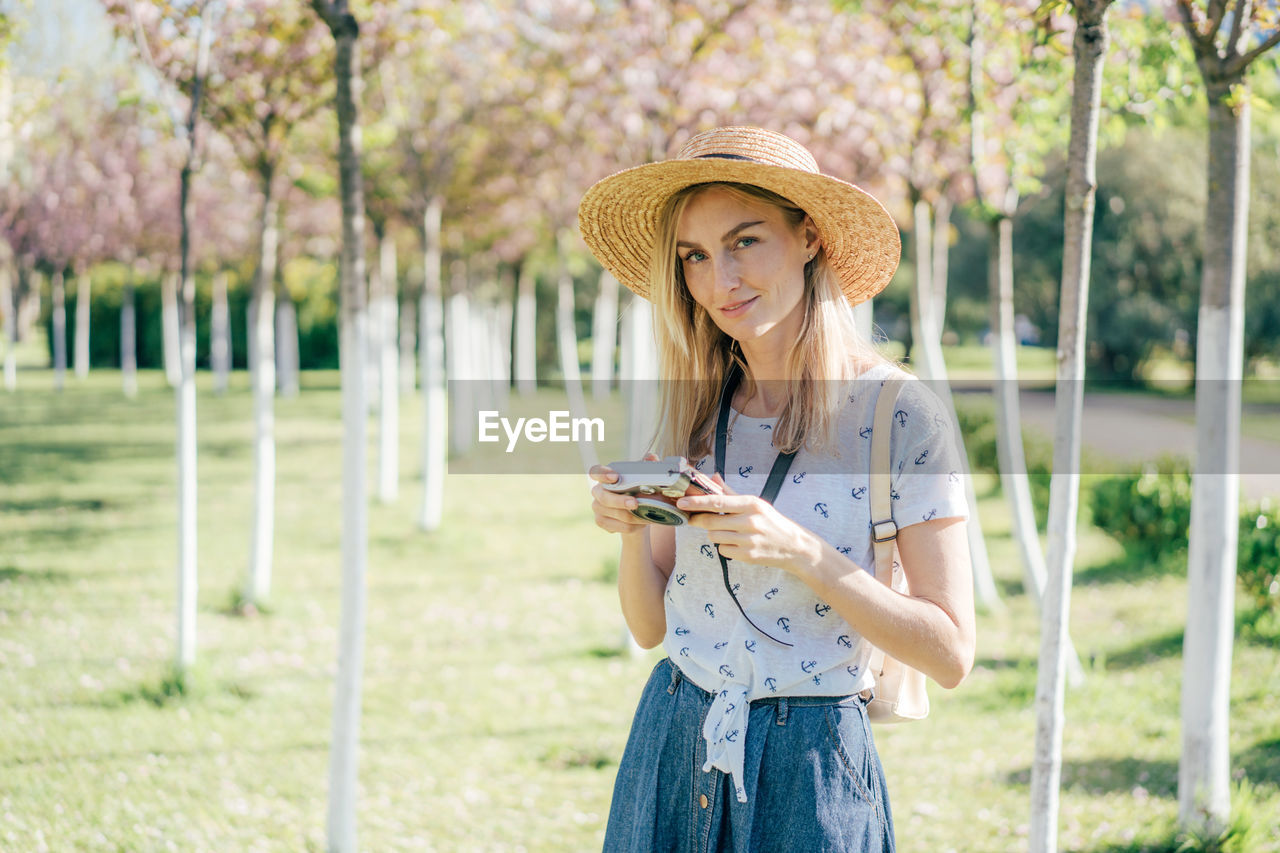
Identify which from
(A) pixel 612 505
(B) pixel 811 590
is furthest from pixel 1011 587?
(A) pixel 612 505

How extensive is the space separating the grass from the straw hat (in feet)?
9.27

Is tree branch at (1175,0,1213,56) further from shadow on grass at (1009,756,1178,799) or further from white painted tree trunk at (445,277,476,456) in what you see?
white painted tree trunk at (445,277,476,456)

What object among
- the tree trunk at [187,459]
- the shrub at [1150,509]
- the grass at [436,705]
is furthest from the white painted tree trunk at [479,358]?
the tree trunk at [187,459]

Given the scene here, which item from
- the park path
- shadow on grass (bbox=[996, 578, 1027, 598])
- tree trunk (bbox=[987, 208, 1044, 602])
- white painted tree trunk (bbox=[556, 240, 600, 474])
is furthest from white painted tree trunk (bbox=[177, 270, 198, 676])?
the park path

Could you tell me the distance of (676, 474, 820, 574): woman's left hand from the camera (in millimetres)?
1415

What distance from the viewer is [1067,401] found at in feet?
9.20

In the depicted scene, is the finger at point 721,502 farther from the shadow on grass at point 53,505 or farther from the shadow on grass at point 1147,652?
the shadow on grass at point 53,505

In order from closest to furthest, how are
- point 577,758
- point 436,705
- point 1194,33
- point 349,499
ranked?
point 1194,33 → point 349,499 → point 577,758 → point 436,705

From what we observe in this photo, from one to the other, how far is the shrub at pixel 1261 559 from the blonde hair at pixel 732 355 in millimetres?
5771

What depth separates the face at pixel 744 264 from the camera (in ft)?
5.64

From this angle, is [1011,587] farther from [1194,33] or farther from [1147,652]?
[1194,33]

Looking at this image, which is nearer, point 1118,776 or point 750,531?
point 750,531

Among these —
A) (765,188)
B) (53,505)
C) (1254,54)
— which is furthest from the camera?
(53,505)

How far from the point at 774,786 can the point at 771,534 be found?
0.48 meters
